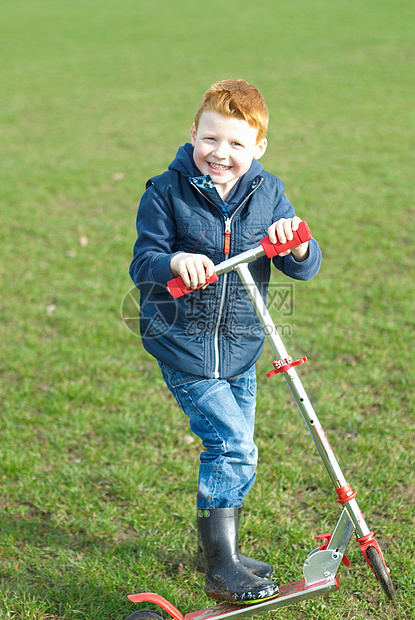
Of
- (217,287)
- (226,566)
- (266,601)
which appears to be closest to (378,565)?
(266,601)

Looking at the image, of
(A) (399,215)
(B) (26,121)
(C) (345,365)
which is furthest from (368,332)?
(B) (26,121)

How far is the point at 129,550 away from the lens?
289 centimetres

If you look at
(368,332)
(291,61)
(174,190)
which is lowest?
(368,332)

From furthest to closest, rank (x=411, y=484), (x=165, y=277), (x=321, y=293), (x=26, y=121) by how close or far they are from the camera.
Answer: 1. (x=26, y=121)
2. (x=321, y=293)
3. (x=411, y=484)
4. (x=165, y=277)

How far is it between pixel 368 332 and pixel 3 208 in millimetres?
4332

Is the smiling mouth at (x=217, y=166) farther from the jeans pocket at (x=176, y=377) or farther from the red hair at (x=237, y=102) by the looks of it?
the jeans pocket at (x=176, y=377)

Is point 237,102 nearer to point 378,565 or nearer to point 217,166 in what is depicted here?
point 217,166

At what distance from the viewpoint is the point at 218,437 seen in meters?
2.46

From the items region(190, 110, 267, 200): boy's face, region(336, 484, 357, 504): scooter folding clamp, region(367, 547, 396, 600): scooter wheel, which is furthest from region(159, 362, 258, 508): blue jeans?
region(190, 110, 267, 200): boy's face

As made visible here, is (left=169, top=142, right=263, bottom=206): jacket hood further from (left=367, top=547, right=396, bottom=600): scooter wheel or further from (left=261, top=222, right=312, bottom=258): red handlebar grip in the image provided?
(left=367, top=547, right=396, bottom=600): scooter wheel

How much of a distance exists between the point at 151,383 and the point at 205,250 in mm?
1827

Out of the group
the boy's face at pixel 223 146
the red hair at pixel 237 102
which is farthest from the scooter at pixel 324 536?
the red hair at pixel 237 102

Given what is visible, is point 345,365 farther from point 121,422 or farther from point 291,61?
point 291,61

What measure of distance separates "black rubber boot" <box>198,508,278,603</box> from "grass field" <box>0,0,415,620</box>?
31 centimetres
